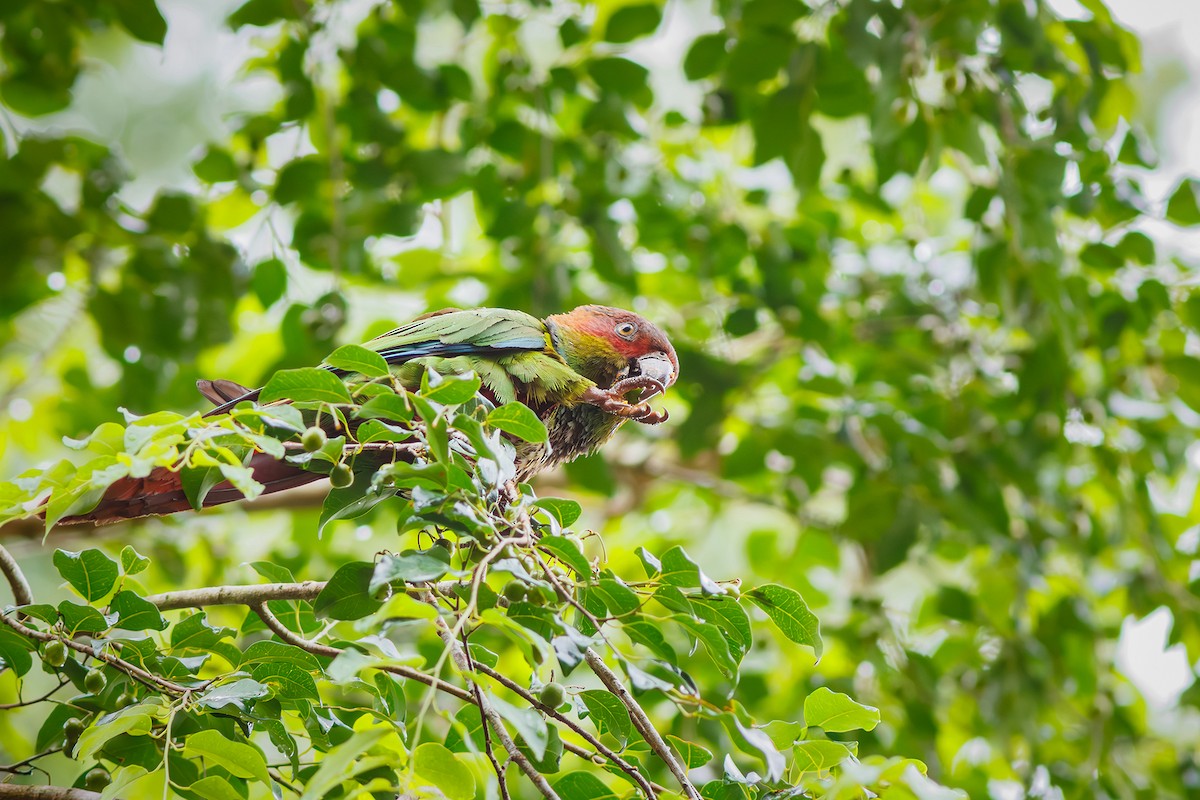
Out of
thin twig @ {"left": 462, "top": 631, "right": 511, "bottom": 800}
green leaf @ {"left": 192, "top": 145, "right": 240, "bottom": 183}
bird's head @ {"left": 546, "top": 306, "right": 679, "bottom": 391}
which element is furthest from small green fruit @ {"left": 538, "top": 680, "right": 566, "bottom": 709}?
green leaf @ {"left": 192, "top": 145, "right": 240, "bottom": 183}

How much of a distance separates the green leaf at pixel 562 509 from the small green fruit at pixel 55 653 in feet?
2.77

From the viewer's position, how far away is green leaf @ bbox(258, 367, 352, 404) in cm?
153

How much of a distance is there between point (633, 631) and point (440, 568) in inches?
14.5

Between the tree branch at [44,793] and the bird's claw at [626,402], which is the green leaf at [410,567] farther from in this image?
the bird's claw at [626,402]

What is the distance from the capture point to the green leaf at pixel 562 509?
1.65m

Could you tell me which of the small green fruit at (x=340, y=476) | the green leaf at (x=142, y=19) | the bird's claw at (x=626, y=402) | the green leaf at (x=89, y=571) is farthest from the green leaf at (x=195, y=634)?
→ the green leaf at (x=142, y=19)

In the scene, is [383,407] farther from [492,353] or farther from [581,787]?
[492,353]

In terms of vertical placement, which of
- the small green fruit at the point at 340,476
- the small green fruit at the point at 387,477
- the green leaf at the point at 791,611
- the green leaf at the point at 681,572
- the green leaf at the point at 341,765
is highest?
the small green fruit at the point at 387,477

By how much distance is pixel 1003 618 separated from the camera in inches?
164

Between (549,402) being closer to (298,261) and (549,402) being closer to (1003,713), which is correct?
(298,261)

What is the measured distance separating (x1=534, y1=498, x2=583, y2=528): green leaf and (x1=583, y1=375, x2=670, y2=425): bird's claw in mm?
935

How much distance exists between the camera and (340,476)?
1658 millimetres

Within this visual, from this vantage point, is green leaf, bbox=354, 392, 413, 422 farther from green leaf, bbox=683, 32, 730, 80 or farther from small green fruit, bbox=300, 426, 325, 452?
green leaf, bbox=683, 32, 730, 80

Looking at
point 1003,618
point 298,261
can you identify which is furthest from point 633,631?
point 1003,618
